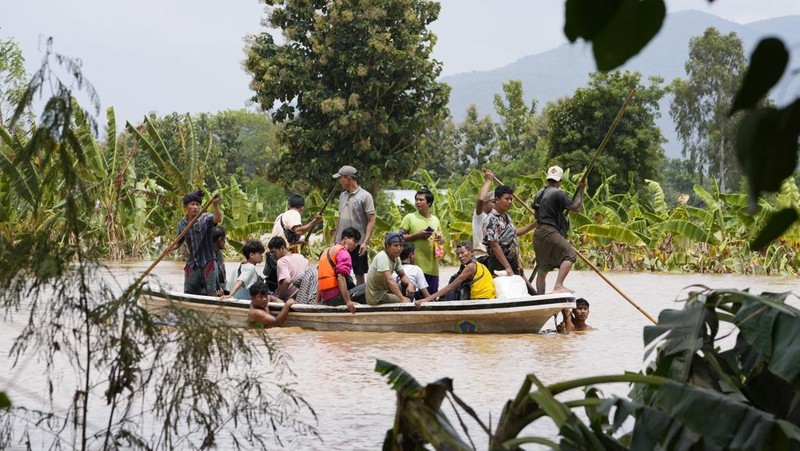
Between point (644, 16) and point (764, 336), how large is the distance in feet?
9.46

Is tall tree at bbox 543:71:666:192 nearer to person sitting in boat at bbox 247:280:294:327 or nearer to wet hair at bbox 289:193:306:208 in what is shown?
wet hair at bbox 289:193:306:208

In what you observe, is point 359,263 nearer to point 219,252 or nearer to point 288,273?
point 288,273

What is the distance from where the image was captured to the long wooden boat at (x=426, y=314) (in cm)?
1098

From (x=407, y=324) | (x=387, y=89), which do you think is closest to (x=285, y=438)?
(x=407, y=324)

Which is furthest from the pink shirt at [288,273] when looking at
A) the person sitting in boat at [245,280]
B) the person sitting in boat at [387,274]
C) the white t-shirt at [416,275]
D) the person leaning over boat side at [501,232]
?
the person leaning over boat side at [501,232]

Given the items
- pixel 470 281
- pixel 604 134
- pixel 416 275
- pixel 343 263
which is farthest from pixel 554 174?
pixel 604 134

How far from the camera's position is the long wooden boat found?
432 inches

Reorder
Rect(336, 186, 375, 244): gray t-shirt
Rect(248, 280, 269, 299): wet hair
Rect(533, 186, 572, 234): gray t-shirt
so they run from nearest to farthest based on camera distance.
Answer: Rect(248, 280, 269, 299): wet hair → Rect(533, 186, 572, 234): gray t-shirt → Rect(336, 186, 375, 244): gray t-shirt

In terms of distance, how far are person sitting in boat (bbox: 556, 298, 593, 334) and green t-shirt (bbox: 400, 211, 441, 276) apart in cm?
147

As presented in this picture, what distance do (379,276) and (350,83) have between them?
2476 centimetres

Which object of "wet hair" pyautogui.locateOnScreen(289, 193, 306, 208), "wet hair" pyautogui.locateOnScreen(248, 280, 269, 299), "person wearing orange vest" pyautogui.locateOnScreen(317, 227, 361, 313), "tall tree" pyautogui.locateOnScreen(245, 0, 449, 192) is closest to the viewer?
"wet hair" pyautogui.locateOnScreen(248, 280, 269, 299)

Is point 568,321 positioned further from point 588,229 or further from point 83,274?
point 588,229

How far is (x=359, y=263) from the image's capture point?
12.1 meters

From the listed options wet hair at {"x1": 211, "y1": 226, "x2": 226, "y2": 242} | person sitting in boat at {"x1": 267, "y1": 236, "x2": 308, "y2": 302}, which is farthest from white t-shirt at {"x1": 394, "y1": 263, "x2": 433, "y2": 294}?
wet hair at {"x1": 211, "y1": 226, "x2": 226, "y2": 242}
